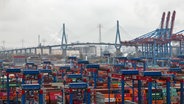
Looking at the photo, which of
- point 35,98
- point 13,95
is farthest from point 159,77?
point 13,95

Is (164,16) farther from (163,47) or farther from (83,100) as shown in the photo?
(83,100)

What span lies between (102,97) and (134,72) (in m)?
5.41

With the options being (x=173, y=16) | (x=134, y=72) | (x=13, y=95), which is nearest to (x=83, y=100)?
(x=134, y=72)

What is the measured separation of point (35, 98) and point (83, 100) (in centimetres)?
665

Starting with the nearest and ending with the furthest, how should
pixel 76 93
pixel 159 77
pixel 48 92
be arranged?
pixel 159 77 < pixel 76 93 < pixel 48 92

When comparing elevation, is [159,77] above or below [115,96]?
above

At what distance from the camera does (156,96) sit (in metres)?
42.4

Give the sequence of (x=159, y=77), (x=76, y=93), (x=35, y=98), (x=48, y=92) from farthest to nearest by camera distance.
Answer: (x=48, y=92), (x=35, y=98), (x=76, y=93), (x=159, y=77)

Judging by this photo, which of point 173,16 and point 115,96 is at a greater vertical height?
point 173,16

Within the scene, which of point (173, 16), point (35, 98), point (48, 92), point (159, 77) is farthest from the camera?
point (173, 16)

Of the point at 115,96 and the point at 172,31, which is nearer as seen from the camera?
the point at 115,96

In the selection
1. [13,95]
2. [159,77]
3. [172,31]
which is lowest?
[13,95]

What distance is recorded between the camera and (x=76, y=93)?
1469 inches

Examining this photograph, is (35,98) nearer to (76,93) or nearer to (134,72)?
(76,93)
